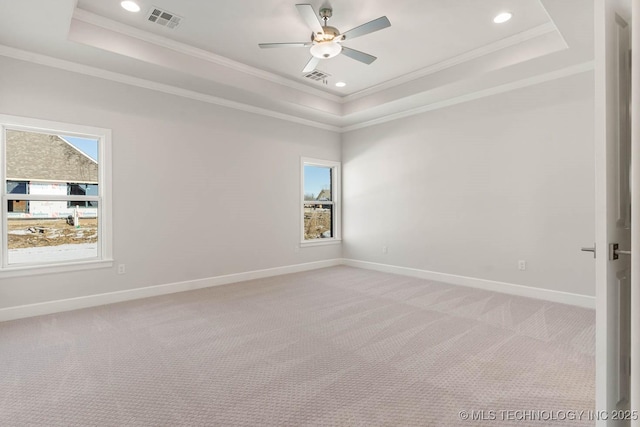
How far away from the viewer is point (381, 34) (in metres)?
3.61

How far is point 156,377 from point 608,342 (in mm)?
2543

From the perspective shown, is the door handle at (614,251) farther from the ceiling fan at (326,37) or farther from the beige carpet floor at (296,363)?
the ceiling fan at (326,37)

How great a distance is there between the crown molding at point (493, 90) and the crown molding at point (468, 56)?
1.94ft

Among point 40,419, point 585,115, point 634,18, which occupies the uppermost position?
point 585,115

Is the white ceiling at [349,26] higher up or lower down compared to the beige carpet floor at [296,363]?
higher up

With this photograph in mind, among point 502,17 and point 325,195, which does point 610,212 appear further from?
point 325,195

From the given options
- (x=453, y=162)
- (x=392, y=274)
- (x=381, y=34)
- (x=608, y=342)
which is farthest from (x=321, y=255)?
(x=608, y=342)

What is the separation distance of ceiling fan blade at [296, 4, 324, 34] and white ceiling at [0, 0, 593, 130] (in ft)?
0.84

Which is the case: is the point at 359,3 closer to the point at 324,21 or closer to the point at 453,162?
the point at 324,21

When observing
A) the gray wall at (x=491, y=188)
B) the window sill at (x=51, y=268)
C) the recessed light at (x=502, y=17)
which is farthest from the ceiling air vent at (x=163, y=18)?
the gray wall at (x=491, y=188)

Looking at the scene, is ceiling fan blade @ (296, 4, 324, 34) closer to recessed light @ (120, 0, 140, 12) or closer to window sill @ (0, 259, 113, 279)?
recessed light @ (120, 0, 140, 12)

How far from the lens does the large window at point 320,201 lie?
20.4 feet

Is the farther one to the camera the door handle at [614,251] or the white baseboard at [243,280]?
the white baseboard at [243,280]

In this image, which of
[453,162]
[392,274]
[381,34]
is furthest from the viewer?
[392,274]
